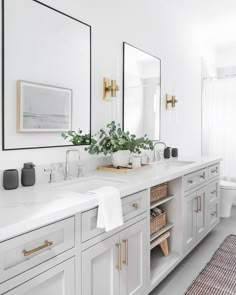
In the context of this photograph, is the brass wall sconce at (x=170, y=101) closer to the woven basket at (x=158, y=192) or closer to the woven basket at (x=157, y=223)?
the woven basket at (x=158, y=192)

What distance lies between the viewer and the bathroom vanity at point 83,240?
1.04 metres

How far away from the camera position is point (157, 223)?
2189mm

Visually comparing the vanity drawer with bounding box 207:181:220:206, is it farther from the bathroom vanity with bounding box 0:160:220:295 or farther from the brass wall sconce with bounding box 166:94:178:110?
the brass wall sconce with bounding box 166:94:178:110

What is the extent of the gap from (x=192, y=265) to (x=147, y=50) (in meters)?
2.25

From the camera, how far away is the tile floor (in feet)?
7.04

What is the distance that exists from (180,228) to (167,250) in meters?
0.22

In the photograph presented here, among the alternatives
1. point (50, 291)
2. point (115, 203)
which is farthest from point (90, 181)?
point (50, 291)

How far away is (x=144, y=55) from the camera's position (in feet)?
9.65

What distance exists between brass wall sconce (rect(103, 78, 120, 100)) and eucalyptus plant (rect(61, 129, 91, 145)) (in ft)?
1.40

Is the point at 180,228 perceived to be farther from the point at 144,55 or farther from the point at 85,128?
the point at 144,55

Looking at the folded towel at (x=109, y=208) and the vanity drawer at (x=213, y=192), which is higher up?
the folded towel at (x=109, y=208)

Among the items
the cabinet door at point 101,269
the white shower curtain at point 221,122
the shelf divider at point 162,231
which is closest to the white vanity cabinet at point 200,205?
the shelf divider at point 162,231

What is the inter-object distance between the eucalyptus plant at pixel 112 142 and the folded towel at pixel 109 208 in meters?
0.74

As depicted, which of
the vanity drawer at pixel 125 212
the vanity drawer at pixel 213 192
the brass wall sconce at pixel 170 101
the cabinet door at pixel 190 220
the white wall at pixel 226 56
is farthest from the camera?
the white wall at pixel 226 56
